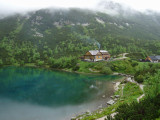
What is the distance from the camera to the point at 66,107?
29.4 metres

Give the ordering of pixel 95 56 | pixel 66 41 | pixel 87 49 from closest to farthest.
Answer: pixel 95 56 < pixel 87 49 < pixel 66 41

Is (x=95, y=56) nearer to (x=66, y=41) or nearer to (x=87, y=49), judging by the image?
(x=87, y=49)

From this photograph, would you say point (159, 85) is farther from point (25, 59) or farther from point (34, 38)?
point (34, 38)

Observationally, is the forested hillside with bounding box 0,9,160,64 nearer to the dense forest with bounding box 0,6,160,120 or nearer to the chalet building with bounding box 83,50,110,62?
the dense forest with bounding box 0,6,160,120

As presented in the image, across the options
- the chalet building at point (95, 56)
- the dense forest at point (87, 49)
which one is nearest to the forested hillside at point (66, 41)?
the dense forest at point (87, 49)

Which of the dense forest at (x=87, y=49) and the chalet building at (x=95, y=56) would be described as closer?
the dense forest at (x=87, y=49)

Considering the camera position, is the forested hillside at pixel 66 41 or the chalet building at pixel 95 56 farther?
the forested hillside at pixel 66 41

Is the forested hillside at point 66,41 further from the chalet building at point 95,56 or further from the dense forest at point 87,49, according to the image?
the chalet building at point 95,56

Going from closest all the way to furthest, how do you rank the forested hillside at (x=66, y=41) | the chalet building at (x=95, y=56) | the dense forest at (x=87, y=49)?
the dense forest at (x=87, y=49) < the chalet building at (x=95, y=56) < the forested hillside at (x=66, y=41)

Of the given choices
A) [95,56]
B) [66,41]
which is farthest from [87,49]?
[66,41]

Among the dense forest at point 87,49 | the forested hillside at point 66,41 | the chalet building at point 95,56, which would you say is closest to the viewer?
the dense forest at point 87,49

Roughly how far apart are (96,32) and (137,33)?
189 feet

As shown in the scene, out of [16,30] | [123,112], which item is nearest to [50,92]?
[123,112]

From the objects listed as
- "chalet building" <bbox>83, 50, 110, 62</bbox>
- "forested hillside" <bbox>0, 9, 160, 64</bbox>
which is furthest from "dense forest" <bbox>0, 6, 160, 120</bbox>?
"chalet building" <bbox>83, 50, 110, 62</bbox>
